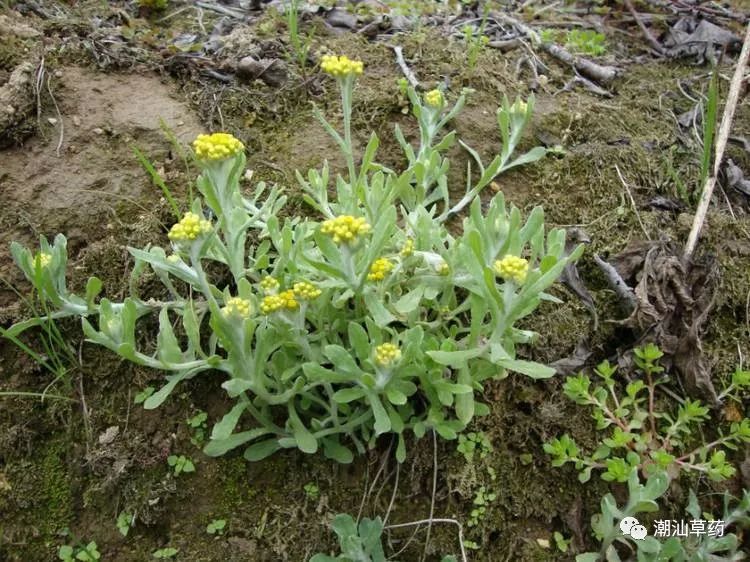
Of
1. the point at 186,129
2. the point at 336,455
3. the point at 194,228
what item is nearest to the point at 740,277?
the point at 336,455

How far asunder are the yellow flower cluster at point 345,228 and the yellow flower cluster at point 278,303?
227mm

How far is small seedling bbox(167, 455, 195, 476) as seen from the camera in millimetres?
1961

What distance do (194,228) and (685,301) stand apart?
5.80 feet

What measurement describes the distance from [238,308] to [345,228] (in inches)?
14.2

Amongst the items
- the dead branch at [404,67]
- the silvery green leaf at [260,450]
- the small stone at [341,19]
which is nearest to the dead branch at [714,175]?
the dead branch at [404,67]

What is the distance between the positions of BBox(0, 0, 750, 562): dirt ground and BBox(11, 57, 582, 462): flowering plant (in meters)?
0.18

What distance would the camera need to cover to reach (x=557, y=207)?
2.67 meters

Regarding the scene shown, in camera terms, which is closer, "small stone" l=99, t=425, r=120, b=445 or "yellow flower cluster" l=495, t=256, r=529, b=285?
"yellow flower cluster" l=495, t=256, r=529, b=285

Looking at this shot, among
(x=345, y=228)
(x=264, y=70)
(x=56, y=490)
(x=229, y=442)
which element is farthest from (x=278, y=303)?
(x=264, y=70)

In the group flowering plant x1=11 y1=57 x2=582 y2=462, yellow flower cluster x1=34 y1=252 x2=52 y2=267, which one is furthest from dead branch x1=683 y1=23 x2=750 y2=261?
yellow flower cluster x1=34 y1=252 x2=52 y2=267

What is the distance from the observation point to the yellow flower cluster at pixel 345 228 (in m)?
1.61

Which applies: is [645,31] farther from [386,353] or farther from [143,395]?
[143,395]

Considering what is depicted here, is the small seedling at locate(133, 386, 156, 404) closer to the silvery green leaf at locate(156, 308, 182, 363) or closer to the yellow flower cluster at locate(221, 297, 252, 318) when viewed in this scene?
the silvery green leaf at locate(156, 308, 182, 363)

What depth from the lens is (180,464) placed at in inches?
77.5
